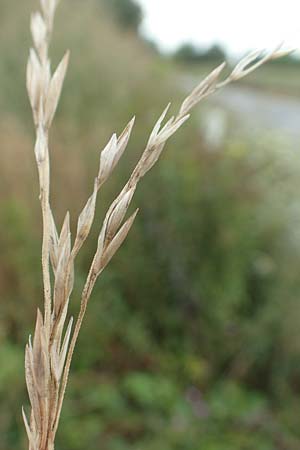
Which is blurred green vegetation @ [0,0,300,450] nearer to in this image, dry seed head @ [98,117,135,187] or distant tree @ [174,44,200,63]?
dry seed head @ [98,117,135,187]

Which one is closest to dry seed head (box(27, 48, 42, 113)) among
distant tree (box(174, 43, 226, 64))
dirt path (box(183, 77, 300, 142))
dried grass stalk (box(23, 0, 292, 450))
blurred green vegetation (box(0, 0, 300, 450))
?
dried grass stalk (box(23, 0, 292, 450))

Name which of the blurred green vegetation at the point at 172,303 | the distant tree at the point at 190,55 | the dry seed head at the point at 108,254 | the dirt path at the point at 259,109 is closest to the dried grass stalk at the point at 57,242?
the dry seed head at the point at 108,254

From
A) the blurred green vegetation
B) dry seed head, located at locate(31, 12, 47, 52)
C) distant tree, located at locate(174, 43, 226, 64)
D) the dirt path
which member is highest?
distant tree, located at locate(174, 43, 226, 64)

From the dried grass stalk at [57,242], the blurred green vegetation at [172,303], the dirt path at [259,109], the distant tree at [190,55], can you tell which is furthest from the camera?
the distant tree at [190,55]

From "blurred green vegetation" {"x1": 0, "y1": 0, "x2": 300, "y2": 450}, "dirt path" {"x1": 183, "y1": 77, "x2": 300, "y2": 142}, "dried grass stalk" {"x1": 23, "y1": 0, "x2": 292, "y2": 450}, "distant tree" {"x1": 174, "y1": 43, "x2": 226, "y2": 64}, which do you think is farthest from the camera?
"distant tree" {"x1": 174, "y1": 43, "x2": 226, "y2": 64}

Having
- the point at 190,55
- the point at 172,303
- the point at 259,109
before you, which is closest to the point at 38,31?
the point at 172,303

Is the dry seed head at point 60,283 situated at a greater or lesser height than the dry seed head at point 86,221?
lesser

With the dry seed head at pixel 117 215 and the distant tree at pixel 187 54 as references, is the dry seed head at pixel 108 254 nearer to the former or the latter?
the dry seed head at pixel 117 215
